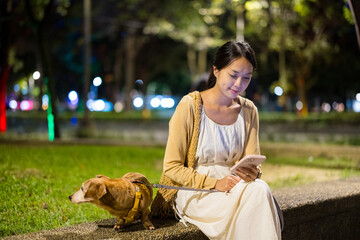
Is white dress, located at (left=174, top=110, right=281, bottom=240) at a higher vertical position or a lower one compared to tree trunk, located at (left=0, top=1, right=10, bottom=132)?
lower

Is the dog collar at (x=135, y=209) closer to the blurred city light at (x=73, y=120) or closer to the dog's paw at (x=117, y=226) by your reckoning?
the dog's paw at (x=117, y=226)

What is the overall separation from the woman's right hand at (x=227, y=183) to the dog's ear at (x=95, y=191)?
0.82 meters

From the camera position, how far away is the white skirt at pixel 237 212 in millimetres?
3146

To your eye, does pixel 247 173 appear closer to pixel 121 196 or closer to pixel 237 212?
pixel 237 212

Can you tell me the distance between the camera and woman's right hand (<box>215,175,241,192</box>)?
3.41m

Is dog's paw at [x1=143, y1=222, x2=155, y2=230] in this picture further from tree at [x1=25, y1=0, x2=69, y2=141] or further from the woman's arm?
tree at [x1=25, y1=0, x2=69, y2=141]

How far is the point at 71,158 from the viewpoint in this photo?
861 centimetres

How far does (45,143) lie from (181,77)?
50.5 metres

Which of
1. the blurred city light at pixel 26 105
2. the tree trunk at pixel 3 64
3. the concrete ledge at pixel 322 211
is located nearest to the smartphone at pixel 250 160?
the concrete ledge at pixel 322 211

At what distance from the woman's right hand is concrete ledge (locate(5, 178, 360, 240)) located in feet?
1.07

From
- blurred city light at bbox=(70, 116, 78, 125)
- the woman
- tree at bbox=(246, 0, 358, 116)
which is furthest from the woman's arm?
blurred city light at bbox=(70, 116, 78, 125)

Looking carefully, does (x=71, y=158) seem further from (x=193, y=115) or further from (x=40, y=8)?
(x=40, y=8)

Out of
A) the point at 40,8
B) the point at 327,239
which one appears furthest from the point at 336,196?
the point at 40,8

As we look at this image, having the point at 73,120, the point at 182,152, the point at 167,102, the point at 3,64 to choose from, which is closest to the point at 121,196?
the point at 182,152
